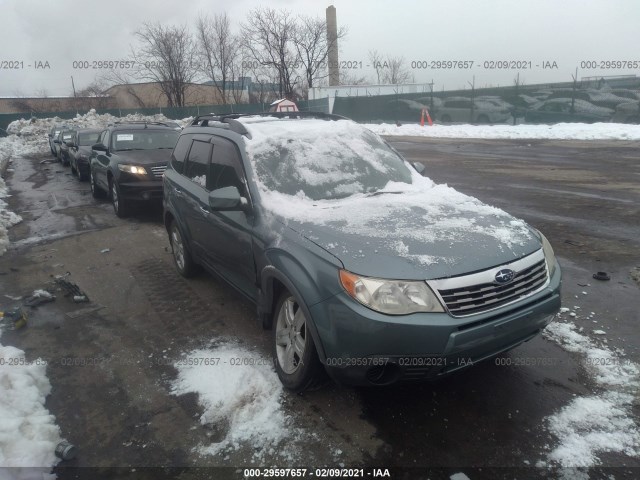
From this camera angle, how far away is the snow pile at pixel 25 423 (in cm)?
273

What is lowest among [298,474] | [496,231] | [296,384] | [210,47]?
[298,474]

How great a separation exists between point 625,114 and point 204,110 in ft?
108

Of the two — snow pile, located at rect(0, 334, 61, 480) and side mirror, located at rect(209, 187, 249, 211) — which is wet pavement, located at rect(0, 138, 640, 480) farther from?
side mirror, located at rect(209, 187, 249, 211)

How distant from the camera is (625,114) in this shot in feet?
71.7

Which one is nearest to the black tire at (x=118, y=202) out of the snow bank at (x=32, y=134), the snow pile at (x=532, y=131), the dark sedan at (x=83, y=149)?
the dark sedan at (x=83, y=149)

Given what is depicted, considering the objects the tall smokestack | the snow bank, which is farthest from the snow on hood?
the tall smokestack

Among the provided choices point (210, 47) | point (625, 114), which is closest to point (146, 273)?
point (625, 114)

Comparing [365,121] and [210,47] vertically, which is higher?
[210,47]

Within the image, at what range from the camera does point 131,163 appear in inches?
348

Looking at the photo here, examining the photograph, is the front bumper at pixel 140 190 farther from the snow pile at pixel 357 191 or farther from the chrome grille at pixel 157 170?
the snow pile at pixel 357 191

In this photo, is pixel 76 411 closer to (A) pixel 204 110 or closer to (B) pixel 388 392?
(B) pixel 388 392

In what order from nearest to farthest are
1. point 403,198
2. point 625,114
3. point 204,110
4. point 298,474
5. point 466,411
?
point 298,474 → point 466,411 → point 403,198 → point 625,114 → point 204,110

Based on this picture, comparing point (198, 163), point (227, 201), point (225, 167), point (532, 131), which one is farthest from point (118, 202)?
point (532, 131)

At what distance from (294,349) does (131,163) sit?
683 centimetres
